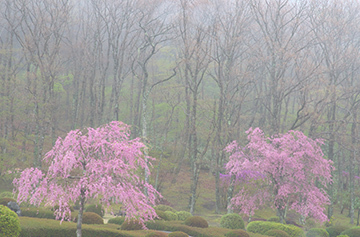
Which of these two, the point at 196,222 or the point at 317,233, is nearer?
the point at 196,222

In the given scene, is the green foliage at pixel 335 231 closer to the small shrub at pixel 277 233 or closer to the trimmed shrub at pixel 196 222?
the small shrub at pixel 277 233

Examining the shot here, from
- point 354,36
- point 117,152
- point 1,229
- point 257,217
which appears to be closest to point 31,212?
point 1,229

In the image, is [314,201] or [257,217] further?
[257,217]

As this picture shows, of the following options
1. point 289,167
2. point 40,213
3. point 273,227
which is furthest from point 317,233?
point 40,213

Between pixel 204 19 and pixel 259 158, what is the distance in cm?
1667

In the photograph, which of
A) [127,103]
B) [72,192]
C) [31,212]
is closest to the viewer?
[72,192]

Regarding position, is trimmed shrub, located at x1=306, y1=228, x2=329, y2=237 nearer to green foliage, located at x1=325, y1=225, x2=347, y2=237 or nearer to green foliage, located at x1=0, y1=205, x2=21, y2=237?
green foliage, located at x1=325, y1=225, x2=347, y2=237

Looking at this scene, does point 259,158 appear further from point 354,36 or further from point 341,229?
point 354,36

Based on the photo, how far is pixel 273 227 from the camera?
671 inches

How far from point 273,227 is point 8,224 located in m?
12.3

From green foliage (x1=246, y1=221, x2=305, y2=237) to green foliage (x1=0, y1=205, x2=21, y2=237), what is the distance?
11667mm

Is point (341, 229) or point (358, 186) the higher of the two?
point (358, 186)

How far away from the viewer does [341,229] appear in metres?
20.1

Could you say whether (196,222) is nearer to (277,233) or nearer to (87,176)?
(277,233)
